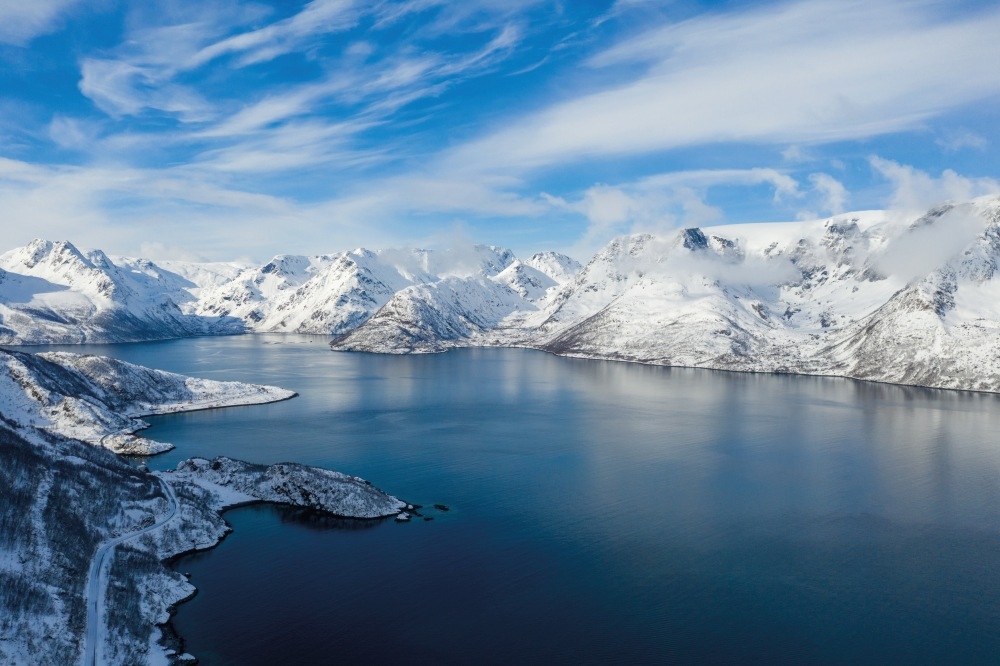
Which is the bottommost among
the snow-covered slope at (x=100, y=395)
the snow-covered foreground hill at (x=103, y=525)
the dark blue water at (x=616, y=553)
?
the dark blue water at (x=616, y=553)

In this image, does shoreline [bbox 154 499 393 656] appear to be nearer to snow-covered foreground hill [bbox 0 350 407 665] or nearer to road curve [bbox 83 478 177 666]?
snow-covered foreground hill [bbox 0 350 407 665]

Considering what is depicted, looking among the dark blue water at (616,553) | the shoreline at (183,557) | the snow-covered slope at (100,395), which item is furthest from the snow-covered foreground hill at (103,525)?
the dark blue water at (616,553)

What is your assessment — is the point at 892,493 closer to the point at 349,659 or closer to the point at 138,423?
the point at 349,659

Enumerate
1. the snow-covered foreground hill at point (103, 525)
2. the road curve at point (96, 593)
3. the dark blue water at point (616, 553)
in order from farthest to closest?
the dark blue water at point (616, 553) < the snow-covered foreground hill at point (103, 525) < the road curve at point (96, 593)

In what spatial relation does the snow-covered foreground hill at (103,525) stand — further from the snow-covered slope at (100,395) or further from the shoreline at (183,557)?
the snow-covered slope at (100,395)

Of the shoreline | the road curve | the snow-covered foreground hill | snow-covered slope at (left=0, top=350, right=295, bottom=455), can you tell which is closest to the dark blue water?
the shoreline

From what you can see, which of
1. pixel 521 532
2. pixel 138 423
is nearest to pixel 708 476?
pixel 521 532

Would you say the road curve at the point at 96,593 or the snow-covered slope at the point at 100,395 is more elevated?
the snow-covered slope at the point at 100,395
